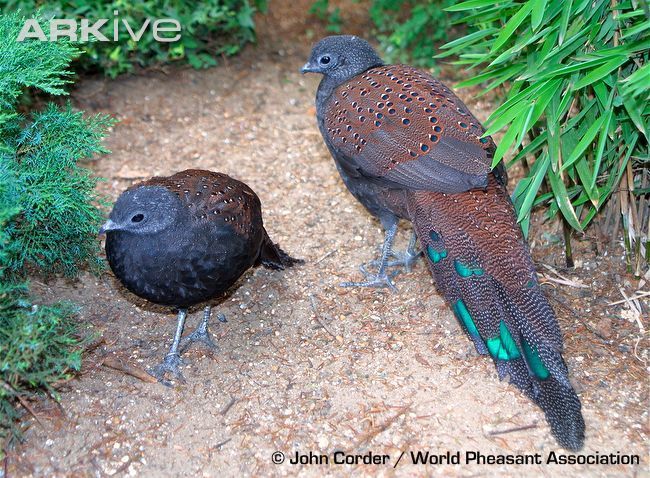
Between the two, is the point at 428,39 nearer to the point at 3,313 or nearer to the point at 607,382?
the point at 607,382

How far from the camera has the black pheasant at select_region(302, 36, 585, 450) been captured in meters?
3.71

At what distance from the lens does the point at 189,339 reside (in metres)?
4.31

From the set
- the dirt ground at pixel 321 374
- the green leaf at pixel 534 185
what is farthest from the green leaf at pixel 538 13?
the dirt ground at pixel 321 374

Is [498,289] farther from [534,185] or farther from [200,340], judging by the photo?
[200,340]

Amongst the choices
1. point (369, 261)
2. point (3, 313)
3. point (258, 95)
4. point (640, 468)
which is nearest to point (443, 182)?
point (369, 261)

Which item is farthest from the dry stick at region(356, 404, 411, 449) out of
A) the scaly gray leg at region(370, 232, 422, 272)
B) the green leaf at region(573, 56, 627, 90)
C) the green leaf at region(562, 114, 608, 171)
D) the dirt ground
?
the green leaf at region(573, 56, 627, 90)

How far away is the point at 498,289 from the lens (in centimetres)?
385

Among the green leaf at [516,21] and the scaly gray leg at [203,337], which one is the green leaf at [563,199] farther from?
the scaly gray leg at [203,337]

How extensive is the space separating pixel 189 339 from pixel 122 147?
92.6 inches

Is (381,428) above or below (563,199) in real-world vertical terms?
below

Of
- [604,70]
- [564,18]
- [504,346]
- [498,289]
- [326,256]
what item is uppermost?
[564,18]

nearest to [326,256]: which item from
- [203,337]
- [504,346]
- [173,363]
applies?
[203,337]

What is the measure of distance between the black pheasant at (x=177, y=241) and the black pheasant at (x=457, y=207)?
32.8 inches

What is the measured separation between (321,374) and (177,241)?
3.61 ft
